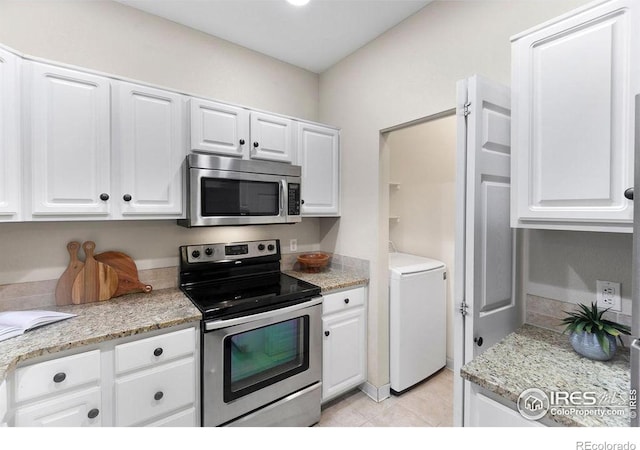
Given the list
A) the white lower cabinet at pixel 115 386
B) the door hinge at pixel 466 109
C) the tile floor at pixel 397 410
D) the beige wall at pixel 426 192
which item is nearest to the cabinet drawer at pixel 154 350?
the white lower cabinet at pixel 115 386

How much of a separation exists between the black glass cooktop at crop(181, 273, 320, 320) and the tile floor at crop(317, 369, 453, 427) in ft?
3.05

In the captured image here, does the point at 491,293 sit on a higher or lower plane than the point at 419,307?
higher

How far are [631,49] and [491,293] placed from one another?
984mm

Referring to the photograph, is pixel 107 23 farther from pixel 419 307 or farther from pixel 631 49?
pixel 419 307

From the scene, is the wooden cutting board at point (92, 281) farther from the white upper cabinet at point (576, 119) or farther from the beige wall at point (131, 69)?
the white upper cabinet at point (576, 119)

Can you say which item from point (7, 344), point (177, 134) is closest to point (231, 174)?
point (177, 134)

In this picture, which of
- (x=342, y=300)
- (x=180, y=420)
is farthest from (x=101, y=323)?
(x=342, y=300)

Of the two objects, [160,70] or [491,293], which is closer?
[491,293]

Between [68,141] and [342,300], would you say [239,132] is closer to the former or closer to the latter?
[68,141]

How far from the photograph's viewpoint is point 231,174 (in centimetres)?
192

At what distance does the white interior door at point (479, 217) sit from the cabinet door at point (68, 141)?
180cm

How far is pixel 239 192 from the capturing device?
1.97 metres

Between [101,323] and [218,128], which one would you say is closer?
[101,323]

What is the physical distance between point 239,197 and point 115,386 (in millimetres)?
1190
